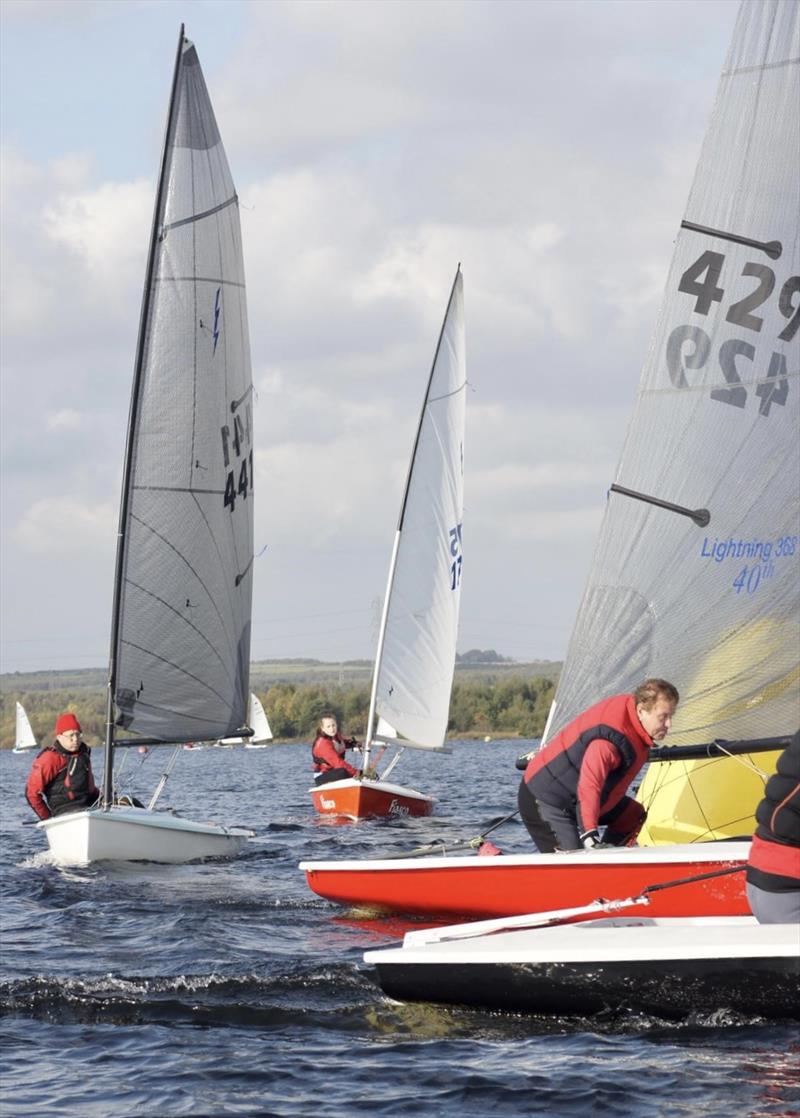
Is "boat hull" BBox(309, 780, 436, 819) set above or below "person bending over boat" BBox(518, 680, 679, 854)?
below

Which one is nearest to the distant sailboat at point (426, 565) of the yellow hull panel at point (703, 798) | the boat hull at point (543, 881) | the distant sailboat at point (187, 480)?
the distant sailboat at point (187, 480)

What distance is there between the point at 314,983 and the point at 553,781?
6.29 feet

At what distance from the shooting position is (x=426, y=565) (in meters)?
23.5

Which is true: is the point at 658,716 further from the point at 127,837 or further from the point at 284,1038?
the point at 127,837

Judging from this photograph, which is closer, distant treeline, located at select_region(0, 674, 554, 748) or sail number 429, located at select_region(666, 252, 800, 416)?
sail number 429, located at select_region(666, 252, 800, 416)

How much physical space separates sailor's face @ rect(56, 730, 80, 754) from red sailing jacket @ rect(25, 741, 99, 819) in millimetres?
45

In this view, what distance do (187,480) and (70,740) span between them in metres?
2.92

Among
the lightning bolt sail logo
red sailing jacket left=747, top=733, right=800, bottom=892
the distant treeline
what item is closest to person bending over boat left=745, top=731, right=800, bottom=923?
red sailing jacket left=747, top=733, right=800, bottom=892

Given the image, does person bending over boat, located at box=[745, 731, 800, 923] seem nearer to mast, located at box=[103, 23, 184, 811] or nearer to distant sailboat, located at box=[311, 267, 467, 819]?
mast, located at box=[103, 23, 184, 811]

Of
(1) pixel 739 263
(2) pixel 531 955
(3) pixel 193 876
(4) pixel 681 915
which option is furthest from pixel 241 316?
(2) pixel 531 955

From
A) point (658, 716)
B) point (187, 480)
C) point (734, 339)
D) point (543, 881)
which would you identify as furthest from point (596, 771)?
point (187, 480)

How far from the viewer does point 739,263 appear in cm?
988

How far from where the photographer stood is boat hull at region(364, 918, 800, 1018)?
7.00m

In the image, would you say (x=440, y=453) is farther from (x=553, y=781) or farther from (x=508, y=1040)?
(x=508, y=1040)
